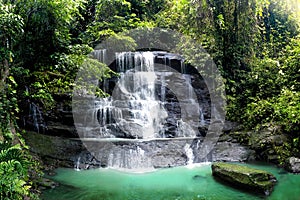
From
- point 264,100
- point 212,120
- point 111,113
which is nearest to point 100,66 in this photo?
point 111,113

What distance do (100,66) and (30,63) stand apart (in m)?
2.06

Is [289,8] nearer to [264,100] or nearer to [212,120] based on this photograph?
[264,100]

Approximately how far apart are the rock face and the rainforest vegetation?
0.65 metres

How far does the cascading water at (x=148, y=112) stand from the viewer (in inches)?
305

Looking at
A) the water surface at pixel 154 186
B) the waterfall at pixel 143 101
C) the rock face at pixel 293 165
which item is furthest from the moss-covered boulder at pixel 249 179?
the waterfall at pixel 143 101

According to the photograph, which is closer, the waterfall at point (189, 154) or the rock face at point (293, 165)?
the rock face at point (293, 165)

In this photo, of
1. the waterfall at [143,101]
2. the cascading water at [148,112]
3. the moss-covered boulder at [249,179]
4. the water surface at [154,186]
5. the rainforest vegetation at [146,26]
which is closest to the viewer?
the rainforest vegetation at [146,26]

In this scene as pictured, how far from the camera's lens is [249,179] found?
5711 millimetres

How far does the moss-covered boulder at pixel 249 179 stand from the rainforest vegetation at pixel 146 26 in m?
2.53

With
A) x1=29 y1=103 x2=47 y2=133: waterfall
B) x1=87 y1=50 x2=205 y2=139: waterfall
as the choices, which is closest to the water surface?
x1=29 y1=103 x2=47 y2=133: waterfall

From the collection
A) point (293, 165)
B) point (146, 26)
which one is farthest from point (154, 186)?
point (146, 26)

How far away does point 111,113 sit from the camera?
947 centimetres

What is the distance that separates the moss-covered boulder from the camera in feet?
18.4

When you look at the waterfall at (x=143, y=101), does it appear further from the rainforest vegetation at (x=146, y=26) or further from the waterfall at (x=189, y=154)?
the waterfall at (x=189, y=154)
